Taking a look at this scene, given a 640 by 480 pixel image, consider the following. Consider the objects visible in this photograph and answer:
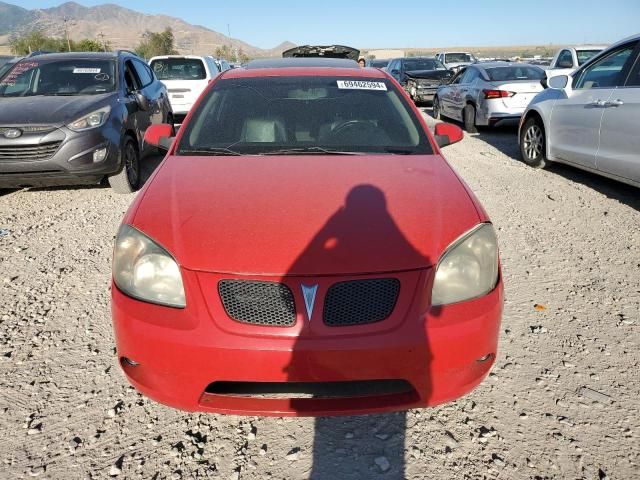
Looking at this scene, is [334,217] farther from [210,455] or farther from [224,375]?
→ [210,455]

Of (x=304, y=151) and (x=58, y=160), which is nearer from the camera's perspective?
(x=304, y=151)

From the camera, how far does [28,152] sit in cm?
499

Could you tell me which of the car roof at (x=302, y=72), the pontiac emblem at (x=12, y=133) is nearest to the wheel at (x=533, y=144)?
the car roof at (x=302, y=72)

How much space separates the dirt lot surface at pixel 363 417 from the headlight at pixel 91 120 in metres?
1.78

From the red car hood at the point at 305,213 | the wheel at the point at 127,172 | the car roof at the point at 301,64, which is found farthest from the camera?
the wheel at the point at 127,172

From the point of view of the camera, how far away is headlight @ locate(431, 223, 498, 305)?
1899 mm

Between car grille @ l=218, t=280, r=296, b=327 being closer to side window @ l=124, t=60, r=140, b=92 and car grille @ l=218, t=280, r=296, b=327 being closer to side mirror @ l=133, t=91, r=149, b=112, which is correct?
side mirror @ l=133, t=91, r=149, b=112

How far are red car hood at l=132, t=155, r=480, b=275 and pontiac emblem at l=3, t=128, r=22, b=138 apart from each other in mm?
3255

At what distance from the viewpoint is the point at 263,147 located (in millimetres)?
2852

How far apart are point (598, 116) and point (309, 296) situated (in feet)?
16.6

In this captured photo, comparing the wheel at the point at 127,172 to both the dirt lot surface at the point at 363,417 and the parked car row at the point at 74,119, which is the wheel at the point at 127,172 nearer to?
the parked car row at the point at 74,119

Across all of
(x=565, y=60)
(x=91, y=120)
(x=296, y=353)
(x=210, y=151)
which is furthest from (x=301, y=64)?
(x=565, y=60)

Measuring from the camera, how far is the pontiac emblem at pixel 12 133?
16.2 feet

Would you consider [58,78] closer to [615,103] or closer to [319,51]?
[319,51]
